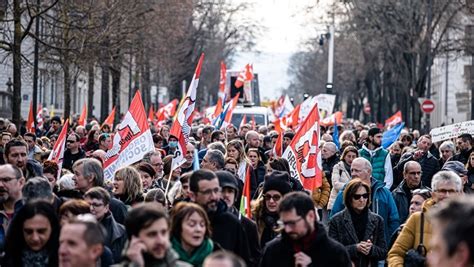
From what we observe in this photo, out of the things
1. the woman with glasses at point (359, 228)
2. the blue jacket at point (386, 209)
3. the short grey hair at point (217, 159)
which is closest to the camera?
the woman with glasses at point (359, 228)

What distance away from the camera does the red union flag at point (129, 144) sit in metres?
14.7

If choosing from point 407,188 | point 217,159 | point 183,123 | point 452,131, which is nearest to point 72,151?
point 183,123

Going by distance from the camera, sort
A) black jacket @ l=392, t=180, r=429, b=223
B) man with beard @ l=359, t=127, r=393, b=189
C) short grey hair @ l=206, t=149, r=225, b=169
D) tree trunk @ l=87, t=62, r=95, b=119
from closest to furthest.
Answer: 1. short grey hair @ l=206, t=149, r=225, b=169
2. black jacket @ l=392, t=180, r=429, b=223
3. man with beard @ l=359, t=127, r=393, b=189
4. tree trunk @ l=87, t=62, r=95, b=119

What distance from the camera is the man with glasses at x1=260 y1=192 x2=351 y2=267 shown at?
7824 millimetres

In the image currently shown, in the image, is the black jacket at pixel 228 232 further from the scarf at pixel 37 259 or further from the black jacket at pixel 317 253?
the scarf at pixel 37 259

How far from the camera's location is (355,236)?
1067 cm

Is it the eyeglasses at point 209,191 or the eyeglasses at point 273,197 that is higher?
the eyeglasses at point 209,191

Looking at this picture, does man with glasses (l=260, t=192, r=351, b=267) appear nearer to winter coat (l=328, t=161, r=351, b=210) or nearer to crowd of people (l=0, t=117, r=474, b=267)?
crowd of people (l=0, t=117, r=474, b=267)

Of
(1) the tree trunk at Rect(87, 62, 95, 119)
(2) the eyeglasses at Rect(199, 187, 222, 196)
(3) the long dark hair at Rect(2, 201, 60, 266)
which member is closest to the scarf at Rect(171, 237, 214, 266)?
(3) the long dark hair at Rect(2, 201, 60, 266)

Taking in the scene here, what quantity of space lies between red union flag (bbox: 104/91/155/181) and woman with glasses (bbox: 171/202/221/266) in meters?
6.73

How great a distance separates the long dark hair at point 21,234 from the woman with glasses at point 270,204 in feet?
8.28

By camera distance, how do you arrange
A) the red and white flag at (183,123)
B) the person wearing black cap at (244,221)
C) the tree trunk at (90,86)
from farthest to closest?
the tree trunk at (90,86) < the red and white flag at (183,123) < the person wearing black cap at (244,221)

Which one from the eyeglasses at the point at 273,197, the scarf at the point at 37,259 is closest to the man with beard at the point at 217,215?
the scarf at the point at 37,259

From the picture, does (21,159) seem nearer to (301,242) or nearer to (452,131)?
(301,242)
